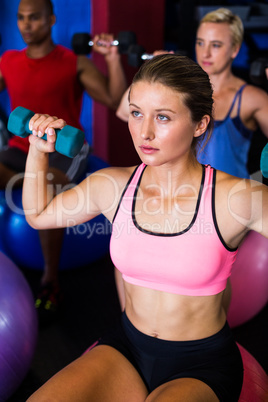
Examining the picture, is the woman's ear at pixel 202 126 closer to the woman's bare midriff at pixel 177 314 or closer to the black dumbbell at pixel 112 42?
the woman's bare midriff at pixel 177 314

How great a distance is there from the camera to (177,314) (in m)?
1.36

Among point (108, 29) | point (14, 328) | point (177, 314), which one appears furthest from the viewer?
point (108, 29)

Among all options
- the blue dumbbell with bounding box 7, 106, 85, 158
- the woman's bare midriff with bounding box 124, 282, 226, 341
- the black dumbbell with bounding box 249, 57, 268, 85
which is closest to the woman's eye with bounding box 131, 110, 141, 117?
the blue dumbbell with bounding box 7, 106, 85, 158

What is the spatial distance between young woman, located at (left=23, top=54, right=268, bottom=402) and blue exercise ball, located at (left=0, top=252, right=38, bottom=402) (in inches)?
15.5

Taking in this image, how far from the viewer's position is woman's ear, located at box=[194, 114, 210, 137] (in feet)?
4.37

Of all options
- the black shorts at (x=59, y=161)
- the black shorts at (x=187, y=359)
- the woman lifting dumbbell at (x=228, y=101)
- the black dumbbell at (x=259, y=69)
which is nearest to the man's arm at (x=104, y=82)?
the black shorts at (x=59, y=161)

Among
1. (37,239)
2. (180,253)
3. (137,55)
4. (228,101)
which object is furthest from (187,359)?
(137,55)

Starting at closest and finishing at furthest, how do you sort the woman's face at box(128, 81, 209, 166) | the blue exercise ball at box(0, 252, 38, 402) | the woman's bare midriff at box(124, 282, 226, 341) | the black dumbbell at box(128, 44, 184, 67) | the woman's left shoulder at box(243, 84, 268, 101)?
the woman's face at box(128, 81, 209, 166)
the woman's bare midriff at box(124, 282, 226, 341)
the blue exercise ball at box(0, 252, 38, 402)
the woman's left shoulder at box(243, 84, 268, 101)
the black dumbbell at box(128, 44, 184, 67)

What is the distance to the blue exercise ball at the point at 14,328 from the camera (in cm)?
165

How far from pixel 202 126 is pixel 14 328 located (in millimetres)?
951

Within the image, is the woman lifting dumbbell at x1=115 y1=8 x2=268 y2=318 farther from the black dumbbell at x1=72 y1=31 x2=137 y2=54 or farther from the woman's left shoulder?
the black dumbbell at x1=72 y1=31 x2=137 y2=54

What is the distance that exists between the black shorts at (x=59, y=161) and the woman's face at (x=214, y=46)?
78 centimetres

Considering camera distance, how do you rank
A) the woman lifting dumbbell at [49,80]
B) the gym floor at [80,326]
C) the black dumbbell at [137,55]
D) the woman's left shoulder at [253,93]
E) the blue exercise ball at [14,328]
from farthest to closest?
the woman lifting dumbbell at [49,80] < the black dumbbell at [137,55] < the woman's left shoulder at [253,93] < the gym floor at [80,326] < the blue exercise ball at [14,328]

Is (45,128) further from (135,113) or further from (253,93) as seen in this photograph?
(253,93)
